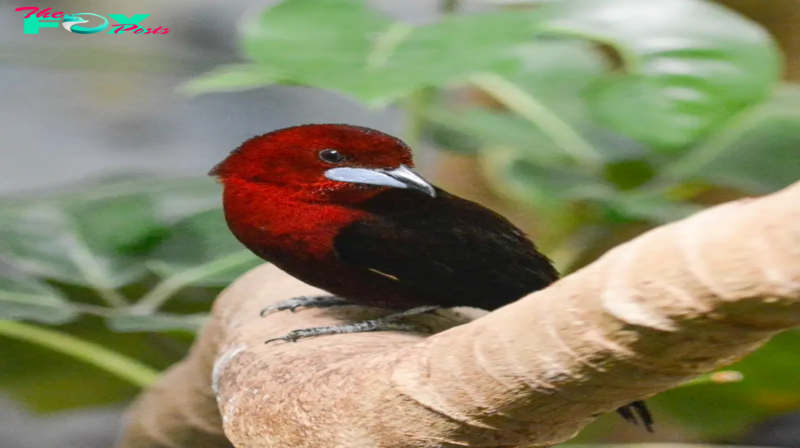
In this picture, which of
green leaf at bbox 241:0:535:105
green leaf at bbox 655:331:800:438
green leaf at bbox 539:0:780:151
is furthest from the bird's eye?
green leaf at bbox 655:331:800:438

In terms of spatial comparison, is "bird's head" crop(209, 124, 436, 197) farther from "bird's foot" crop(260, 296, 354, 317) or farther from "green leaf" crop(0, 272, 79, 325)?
"green leaf" crop(0, 272, 79, 325)

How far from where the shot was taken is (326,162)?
0.88 m

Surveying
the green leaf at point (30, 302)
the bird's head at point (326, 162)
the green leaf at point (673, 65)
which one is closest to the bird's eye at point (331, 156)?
the bird's head at point (326, 162)

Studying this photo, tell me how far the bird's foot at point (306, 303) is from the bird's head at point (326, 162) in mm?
190

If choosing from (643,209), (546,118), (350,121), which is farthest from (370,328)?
(350,121)

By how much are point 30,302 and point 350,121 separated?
2.24ft

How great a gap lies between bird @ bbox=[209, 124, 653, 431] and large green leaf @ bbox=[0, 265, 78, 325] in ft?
1.74

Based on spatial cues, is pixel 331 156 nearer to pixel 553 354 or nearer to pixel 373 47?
pixel 373 47

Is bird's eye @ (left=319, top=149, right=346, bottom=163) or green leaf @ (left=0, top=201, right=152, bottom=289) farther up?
Result: bird's eye @ (left=319, top=149, right=346, bottom=163)

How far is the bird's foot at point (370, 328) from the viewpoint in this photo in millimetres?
894

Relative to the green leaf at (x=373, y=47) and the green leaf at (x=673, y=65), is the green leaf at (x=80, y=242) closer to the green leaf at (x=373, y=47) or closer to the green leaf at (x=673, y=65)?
the green leaf at (x=373, y=47)

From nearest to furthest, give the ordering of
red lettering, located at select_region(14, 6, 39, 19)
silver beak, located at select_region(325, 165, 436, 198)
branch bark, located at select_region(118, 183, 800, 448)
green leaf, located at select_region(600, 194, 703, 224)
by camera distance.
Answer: branch bark, located at select_region(118, 183, 800, 448), silver beak, located at select_region(325, 165, 436, 198), green leaf, located at select_region(600, 194, 703, 224), red lettering, located at select_region(14, 6, 39, 19)

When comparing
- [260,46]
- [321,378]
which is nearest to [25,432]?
[260,46]

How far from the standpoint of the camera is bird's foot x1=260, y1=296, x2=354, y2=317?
103cm
